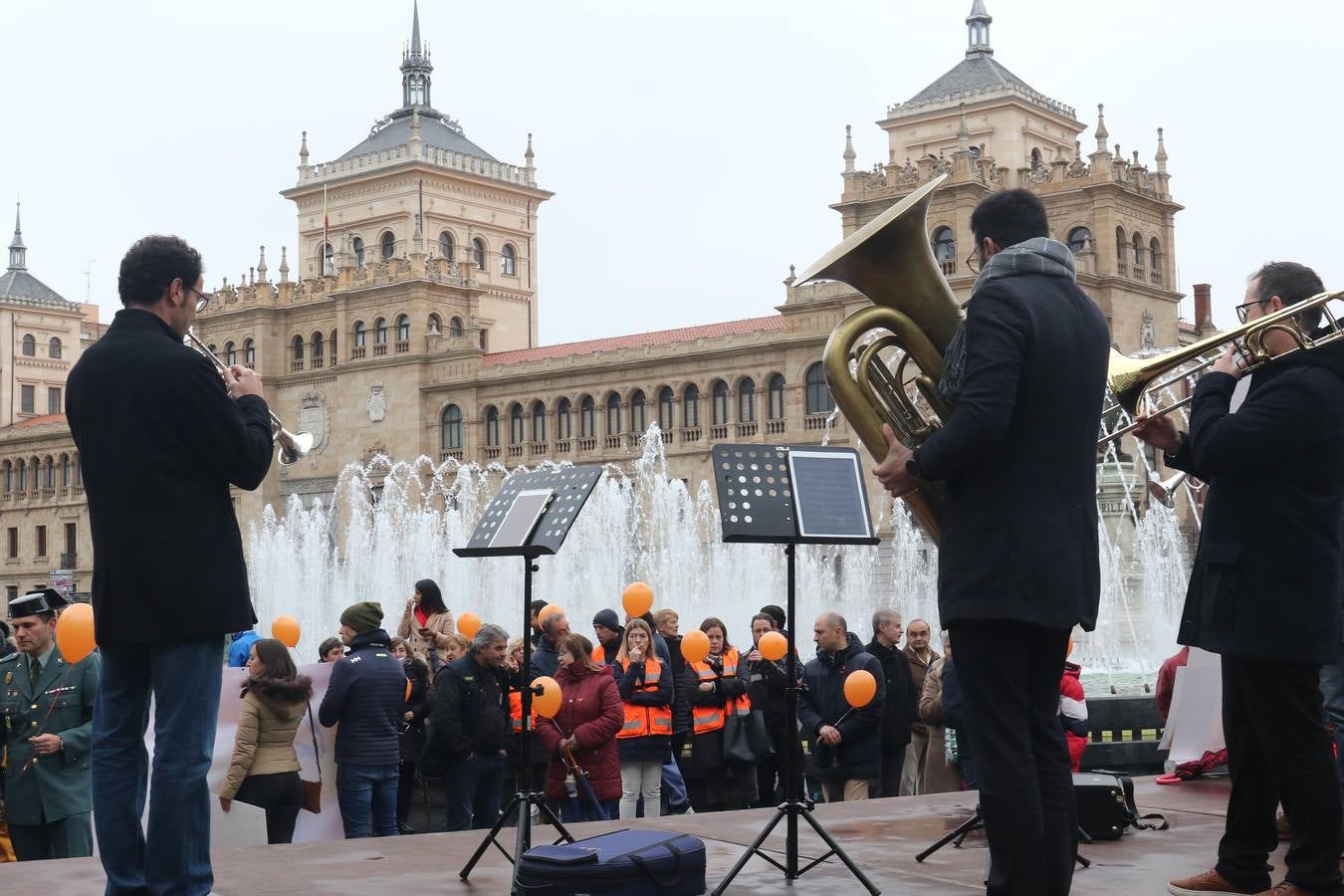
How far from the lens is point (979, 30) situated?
6206 cm

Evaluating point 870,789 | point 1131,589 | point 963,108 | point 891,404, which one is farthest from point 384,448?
point 891,404

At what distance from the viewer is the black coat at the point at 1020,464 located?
4211 millimetres

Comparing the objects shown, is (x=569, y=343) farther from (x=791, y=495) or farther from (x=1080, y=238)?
(x=791, y=495)

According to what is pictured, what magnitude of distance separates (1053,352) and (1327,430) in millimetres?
1021

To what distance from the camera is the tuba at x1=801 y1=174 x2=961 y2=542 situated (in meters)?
4.68

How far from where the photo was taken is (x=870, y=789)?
413 inches

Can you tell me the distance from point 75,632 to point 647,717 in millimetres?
3720

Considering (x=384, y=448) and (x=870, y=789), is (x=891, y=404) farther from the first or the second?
(x=384, y=448)

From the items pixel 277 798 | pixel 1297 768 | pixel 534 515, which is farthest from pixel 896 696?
pixel 1297 768

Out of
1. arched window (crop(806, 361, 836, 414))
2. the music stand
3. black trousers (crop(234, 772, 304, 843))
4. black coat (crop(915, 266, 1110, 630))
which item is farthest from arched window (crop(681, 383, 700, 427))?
black coat (crop(915, 266, 1110, 630))

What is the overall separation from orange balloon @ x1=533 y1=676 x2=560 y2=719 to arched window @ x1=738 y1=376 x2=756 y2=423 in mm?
38691

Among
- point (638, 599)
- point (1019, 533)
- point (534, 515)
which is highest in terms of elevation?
point (534, 515)

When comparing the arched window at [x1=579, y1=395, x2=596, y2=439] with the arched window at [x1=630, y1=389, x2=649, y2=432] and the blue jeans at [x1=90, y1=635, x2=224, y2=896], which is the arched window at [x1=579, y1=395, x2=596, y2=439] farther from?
the blue jeans at [x1=90, y1=635, x2=224, y2=896]

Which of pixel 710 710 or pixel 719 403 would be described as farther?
pixel 719 403
